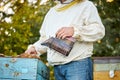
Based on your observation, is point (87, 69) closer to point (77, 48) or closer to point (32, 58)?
point (77, 48)

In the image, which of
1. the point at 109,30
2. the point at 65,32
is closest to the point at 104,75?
the point at 65,32

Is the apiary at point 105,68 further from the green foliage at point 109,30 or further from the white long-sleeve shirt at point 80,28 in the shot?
the green foliage at point 109,30

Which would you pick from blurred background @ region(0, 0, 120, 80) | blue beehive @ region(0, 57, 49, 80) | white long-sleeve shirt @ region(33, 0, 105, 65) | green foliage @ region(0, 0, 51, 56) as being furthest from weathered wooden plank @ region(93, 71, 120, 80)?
green foliage @ region(0, 0, 51, 56)

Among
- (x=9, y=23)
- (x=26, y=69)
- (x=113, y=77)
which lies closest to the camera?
(x=26, y=69)

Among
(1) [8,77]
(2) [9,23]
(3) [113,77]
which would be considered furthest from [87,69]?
(2) [9,23]

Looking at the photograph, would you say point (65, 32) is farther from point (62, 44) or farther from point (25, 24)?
point (25, 24)

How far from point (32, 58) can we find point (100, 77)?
1.87 meters

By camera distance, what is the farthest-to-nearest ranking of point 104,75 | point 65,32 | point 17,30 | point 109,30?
point 17,30
point 109,30
point 104,75
point 65,32

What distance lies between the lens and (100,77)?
5066 mm

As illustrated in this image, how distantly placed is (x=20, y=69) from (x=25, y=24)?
474 centimetres

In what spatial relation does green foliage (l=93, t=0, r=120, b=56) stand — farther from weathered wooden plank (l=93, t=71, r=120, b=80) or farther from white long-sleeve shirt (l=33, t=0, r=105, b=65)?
white long-sleeve shirt (l=33, t=0, r=105, b=65)

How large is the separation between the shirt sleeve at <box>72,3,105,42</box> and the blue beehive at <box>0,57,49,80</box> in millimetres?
366

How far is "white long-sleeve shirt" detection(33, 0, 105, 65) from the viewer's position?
11.0ft

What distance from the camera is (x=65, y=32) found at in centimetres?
329
